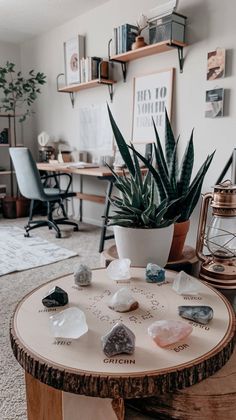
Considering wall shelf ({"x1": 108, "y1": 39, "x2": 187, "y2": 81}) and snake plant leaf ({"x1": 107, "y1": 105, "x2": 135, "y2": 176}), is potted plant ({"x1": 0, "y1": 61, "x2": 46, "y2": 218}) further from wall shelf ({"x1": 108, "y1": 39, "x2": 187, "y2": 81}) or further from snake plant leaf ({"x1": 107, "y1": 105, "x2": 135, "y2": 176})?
snake plant leaf ({"x1": 107, "y1": 105, "x2": 135, "y2": 176})

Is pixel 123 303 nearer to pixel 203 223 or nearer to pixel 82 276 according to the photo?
pixel 82 276

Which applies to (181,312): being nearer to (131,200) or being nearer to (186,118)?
(131,200)

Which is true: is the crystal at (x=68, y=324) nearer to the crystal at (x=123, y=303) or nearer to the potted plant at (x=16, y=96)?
the crystal at (x=123, y=303)

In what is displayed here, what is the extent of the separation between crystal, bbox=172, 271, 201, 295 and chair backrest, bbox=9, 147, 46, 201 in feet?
8.31

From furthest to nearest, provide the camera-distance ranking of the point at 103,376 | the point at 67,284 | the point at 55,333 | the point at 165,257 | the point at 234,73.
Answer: the point at 234,73 < the point at 165,257 < the point at 67,284 < the point at 55,333 < the point at 103,376

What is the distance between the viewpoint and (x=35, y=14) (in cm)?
375

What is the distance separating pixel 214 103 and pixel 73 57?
6.69 feet

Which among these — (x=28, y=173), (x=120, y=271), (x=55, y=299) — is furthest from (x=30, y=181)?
(x=55, y=299)

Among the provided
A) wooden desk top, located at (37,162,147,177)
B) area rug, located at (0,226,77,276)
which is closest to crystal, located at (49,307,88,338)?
area rug, located at (0,226,77,276)

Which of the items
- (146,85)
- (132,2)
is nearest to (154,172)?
(146,85)

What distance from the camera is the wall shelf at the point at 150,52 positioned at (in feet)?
8.82

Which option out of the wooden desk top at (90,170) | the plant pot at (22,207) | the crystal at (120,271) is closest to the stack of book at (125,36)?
the wooden desk top at (90,170)

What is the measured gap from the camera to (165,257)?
1.16m

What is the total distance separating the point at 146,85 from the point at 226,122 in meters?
0.96
